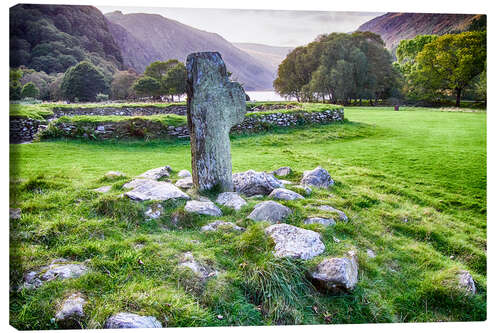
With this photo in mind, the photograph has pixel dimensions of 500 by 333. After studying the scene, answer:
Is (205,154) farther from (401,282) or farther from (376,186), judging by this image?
(376,186)

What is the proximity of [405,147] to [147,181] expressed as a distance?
25.4 ft

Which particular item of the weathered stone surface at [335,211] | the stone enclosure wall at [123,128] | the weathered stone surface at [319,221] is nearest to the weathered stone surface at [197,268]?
the weathered stone surface at [319,221]

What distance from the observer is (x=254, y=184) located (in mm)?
4910

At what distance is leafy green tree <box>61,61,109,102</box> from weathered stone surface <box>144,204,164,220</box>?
863 inches

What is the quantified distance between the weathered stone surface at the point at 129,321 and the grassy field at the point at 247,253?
58 mm

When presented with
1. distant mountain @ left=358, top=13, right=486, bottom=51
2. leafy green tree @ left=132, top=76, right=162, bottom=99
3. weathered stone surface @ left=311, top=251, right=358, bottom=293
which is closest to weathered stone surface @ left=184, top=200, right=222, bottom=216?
weathered stone surface @ left=311, top=251, right=358, bottom=293

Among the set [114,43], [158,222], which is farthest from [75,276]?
[114,43]

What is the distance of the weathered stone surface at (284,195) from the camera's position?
4473mm

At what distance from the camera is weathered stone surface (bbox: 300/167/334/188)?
5.55 meters

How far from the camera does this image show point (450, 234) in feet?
14.2

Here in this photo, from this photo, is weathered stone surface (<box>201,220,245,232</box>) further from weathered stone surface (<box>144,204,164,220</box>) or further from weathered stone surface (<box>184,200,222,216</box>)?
weathered stone surface (<box>144,204,164,220</box>)

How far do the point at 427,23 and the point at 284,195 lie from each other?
3.92 meters

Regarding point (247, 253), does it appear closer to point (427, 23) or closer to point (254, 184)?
point (254, 184)

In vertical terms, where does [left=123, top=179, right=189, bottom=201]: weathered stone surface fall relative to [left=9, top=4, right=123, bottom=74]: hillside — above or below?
below
